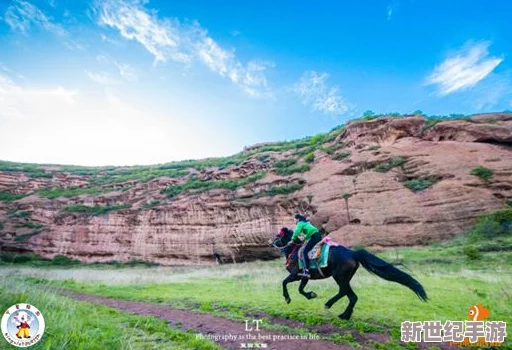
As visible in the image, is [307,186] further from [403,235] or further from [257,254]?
[403,235]

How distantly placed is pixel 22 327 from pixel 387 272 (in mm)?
6865

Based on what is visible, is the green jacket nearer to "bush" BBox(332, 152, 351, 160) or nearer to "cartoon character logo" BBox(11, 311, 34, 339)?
"cartoon character logo" BBox(11, 311, 34, 339)

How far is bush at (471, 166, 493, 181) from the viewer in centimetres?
2364

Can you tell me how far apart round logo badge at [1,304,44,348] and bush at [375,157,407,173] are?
1126 inches

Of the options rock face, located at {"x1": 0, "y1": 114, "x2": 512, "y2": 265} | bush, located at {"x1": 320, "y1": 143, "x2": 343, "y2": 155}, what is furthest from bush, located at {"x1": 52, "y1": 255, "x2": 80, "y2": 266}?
bush, located at {"x1": 320, "y1": 143, "x2": 343, "y2": 155}

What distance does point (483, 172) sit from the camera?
2388cm

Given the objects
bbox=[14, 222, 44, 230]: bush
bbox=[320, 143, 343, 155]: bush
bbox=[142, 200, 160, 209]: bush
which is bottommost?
bbox=[14, 222, 44, 230]: bush

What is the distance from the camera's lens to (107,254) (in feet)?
114

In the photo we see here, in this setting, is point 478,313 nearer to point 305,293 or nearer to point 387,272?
point 387,272

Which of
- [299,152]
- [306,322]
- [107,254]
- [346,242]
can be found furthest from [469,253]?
[107,254]

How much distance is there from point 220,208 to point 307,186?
1003cm

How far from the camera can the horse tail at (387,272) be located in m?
6.57

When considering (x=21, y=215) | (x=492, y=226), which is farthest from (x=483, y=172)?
(x=21, y=215)

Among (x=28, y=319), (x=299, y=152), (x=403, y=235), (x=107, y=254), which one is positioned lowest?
(x=107, y=254)
